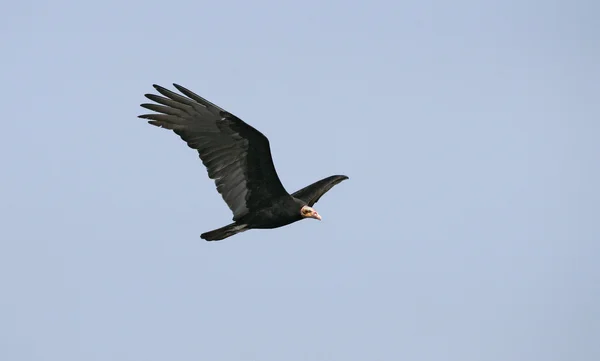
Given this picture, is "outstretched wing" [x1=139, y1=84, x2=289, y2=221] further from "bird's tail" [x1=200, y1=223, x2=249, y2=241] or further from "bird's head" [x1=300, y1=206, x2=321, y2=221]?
"bird's head" [x1=300, y1=206, x2=321, y2=221]

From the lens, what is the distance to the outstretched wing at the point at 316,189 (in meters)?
37.8

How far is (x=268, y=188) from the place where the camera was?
34000mm

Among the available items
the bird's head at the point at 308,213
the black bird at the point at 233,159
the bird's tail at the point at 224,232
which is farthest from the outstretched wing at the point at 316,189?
the bird's tail at the point at 224,232

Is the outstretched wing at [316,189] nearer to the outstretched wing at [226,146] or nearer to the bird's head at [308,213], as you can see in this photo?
the bird's head at [308,213]

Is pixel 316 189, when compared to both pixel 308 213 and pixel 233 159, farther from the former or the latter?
pixel 233 159

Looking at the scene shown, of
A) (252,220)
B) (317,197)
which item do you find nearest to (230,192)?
(252,220)

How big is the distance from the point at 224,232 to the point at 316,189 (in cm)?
494

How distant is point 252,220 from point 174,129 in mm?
2840

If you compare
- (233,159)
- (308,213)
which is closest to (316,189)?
(308,213)

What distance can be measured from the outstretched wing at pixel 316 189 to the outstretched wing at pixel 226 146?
11.9ft

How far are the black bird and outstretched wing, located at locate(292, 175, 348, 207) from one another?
3134mm

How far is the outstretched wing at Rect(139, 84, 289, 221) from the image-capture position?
109ft

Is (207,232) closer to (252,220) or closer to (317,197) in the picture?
(252,220)

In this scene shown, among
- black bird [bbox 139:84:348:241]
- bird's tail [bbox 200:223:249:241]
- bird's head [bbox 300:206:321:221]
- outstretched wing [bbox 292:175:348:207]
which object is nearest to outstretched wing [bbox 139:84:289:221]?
black bird [bbox 139:84:348:241]
